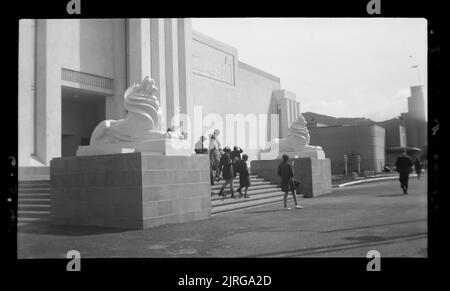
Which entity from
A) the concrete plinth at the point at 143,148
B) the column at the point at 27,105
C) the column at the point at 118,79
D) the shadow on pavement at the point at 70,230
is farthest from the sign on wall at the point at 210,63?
the shadow on pavement at the point at 70,230

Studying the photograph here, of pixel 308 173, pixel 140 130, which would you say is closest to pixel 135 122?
pixel 140 130

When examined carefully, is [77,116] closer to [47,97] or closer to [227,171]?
[47,97]

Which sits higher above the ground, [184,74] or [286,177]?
[184,74]

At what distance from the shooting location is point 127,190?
7379 mm

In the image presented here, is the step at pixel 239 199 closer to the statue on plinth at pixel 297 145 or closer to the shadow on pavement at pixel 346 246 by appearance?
the statue on plinth at pixel 297 145

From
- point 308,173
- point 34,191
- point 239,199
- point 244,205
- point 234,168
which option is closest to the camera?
point 244,205

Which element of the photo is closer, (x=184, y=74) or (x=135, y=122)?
(x=135, y=122)

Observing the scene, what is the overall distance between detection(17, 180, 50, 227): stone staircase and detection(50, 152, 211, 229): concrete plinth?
52cm

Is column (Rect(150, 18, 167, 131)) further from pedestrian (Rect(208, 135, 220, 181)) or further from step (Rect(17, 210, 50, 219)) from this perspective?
step (Rect(17, 210, 50, 219))

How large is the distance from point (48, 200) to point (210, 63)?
1344 cm
